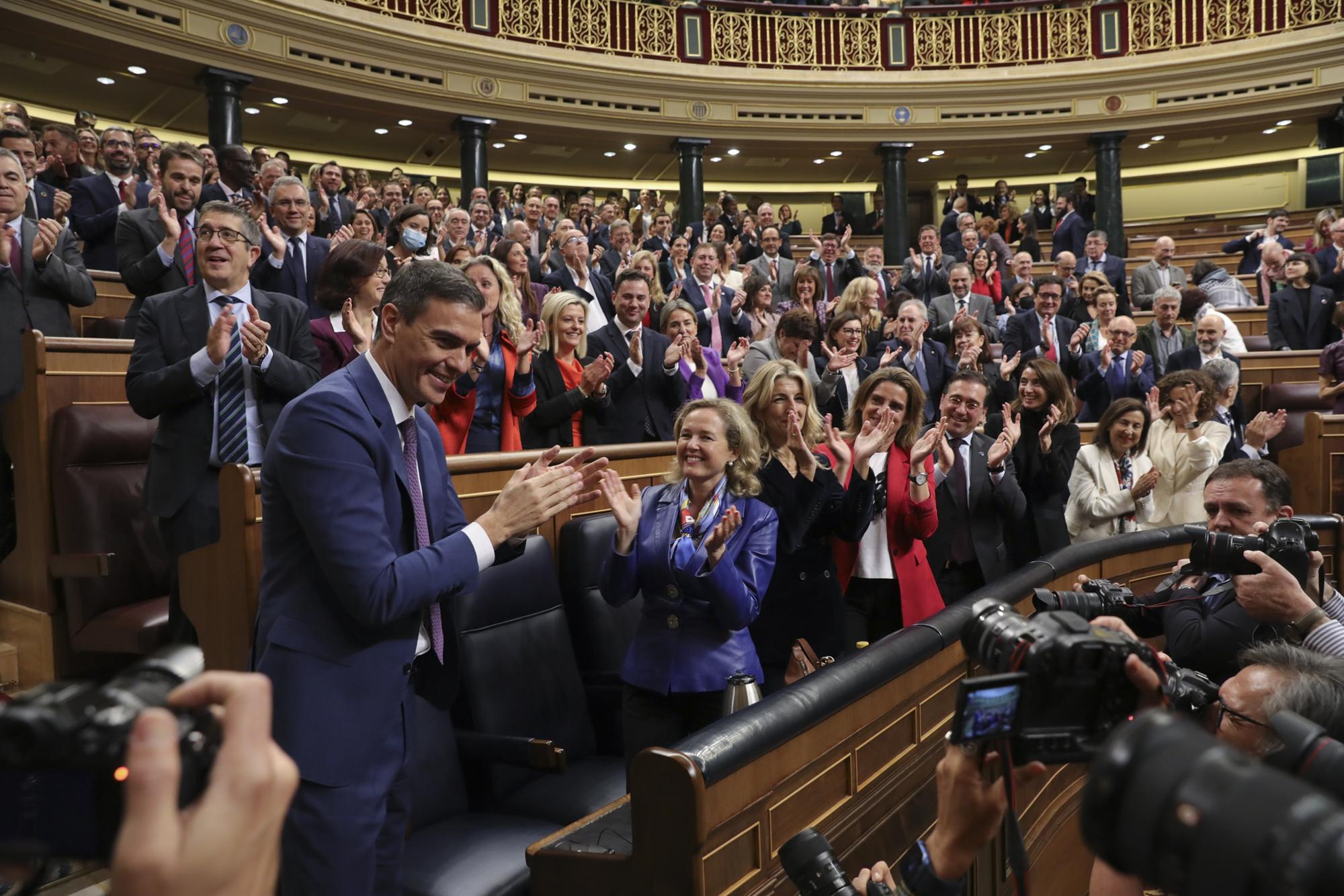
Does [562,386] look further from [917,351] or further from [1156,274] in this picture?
[1156,274]

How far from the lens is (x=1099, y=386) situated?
15.2ft

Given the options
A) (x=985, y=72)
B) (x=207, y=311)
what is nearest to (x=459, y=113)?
(x=985, y=72)

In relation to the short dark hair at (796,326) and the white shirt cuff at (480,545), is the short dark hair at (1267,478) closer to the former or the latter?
the white shirt cuff at (480,545)

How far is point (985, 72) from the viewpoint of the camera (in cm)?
1205

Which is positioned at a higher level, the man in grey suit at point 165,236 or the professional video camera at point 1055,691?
the man in grey suit at point 165,236

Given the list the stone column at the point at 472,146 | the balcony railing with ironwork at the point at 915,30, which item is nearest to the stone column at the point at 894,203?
the balcony railing with ironwork at the point at 915,30

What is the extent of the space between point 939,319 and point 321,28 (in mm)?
6403

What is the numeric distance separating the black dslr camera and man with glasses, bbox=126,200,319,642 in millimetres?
1755

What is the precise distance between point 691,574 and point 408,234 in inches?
98.3

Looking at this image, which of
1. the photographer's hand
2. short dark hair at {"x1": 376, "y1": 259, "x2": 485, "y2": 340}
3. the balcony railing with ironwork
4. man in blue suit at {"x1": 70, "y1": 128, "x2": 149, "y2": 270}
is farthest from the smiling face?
the balcony railing with ironwork

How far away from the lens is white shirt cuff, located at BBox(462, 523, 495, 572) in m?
1.45

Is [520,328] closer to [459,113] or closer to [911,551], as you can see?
[911,551]

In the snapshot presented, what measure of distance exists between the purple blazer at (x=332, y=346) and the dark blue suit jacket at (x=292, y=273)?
16.8 inches

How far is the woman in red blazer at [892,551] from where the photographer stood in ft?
8.79
